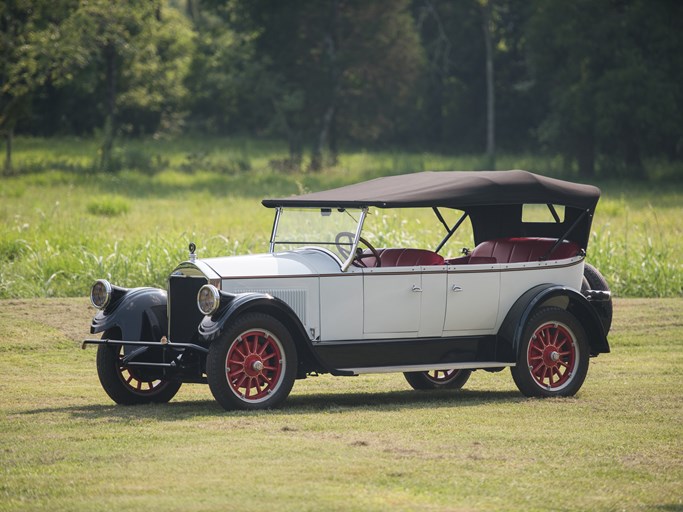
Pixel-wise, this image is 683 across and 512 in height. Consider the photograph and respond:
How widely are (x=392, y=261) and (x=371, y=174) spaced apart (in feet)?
112

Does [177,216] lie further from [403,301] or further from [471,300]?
[403,301]

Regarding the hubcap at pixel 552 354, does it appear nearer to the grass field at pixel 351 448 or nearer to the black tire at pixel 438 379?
the grass field at pixel 351 448

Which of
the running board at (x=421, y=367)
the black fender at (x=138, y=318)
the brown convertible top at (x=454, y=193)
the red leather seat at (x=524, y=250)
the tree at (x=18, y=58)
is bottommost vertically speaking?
the running board at (x=421, y=367)

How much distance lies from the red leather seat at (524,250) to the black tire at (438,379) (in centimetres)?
114

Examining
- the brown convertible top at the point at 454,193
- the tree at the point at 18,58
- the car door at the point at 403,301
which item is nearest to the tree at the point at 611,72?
the tree at the point at 18,58

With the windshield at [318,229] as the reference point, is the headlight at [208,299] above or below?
below

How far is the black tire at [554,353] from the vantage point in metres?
10.7

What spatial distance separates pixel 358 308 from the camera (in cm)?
1020

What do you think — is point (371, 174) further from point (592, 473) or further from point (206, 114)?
point (592, 473)

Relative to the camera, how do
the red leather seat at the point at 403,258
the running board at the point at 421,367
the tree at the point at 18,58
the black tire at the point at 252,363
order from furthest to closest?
the tree at the point at 18,58 → the red leather seat at the point at 403,258 → the running board at the point at 421,367 → the black tire at the point at 252,363

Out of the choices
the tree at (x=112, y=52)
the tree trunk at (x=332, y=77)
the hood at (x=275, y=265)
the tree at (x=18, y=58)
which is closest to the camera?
the hood at (x=275, y=265)

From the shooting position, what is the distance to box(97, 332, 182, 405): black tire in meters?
10.4

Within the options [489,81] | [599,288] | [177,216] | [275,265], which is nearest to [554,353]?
[599,288]

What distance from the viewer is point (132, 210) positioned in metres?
29.5
